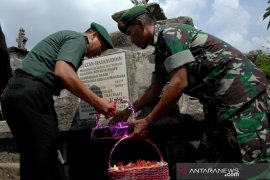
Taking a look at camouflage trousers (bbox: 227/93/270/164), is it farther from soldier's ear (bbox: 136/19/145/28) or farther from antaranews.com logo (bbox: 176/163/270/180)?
soldier's ear (bbox: 136/19/145/28)

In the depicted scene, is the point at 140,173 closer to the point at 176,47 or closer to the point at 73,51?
the point at 176,47

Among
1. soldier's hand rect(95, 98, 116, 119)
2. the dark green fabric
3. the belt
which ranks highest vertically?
the dark green fabric

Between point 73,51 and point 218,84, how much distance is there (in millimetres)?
1167

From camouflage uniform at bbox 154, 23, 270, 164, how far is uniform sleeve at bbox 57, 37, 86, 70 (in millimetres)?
629

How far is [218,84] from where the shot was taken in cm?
262

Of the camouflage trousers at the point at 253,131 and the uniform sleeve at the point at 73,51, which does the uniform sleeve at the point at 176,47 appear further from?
the uniform sleeve at the point at 73,51

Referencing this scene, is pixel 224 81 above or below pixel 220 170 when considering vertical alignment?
above

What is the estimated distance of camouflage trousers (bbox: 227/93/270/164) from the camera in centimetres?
241

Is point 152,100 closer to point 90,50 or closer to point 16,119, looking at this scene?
point 90,50

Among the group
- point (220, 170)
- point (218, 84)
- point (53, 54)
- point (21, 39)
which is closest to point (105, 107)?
point (53, 54)

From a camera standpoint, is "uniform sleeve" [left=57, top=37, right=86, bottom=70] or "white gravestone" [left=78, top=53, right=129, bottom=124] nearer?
"uniform sleeve" [left=57, top=37, right=86, bottom=70]

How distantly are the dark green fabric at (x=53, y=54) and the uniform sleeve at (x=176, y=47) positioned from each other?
28.1 inches

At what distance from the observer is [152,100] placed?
10.9 ft

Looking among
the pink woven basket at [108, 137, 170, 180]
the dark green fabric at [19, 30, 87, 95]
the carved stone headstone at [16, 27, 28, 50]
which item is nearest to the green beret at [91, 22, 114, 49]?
the dark green fabric at [19, 30, 87, 95]
